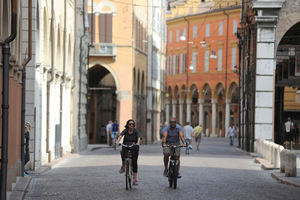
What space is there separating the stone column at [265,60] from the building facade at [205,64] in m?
44.9

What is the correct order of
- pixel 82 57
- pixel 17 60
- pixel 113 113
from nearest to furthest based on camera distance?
pixel 17 60 → pixel 82 57 → pixel 113 113

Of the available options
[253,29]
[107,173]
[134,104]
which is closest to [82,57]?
[253,29]

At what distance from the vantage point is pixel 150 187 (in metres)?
15.8

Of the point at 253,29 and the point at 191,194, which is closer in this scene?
the point at 191,194

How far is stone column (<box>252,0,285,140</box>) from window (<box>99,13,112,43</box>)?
19290 millimetres

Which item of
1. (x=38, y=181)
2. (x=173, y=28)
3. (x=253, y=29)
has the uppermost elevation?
(x=173, y=28)

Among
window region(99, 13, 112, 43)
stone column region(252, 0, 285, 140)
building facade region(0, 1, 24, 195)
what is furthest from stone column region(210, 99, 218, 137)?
building facade region(0, 1, 24, 195)

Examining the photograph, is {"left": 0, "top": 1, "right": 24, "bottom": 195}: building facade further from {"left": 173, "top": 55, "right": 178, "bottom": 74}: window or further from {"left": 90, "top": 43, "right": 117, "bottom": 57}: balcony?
{"left": 173, "top": 55, "right": 178, "bottom": 74}: window

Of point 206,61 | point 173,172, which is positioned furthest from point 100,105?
point 173,172

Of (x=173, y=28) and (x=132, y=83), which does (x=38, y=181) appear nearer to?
(x=132, y=83)

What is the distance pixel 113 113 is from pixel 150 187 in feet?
135

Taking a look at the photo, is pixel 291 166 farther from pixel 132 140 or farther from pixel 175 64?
pixel 175 64

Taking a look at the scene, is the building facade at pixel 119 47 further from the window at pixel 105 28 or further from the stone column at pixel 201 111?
the stone column at pixel 201 111

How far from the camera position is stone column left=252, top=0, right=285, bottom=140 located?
30125 mm
